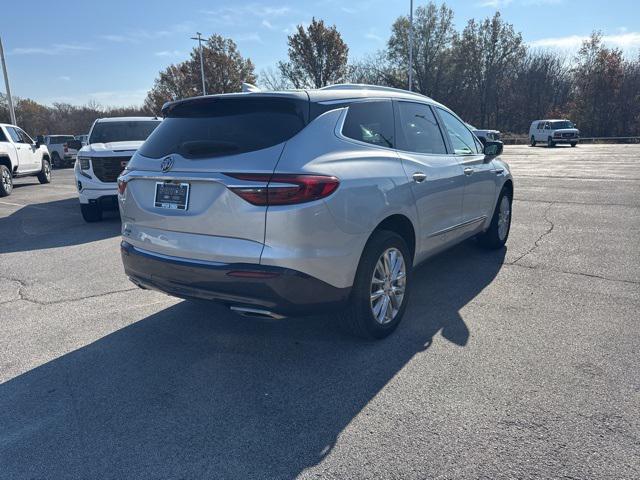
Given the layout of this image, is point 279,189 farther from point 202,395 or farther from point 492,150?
point 492,150

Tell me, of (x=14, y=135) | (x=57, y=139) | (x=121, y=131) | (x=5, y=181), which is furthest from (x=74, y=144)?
(x=57, y=139)

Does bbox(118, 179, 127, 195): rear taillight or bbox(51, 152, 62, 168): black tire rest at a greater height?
bbox(51, 152, 62, 168): black tire

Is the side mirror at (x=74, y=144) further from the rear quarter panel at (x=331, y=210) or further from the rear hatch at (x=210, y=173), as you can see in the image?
the rear quarter panel at (x=331, y=210)

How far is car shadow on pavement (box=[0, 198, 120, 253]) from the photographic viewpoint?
7.52 meters

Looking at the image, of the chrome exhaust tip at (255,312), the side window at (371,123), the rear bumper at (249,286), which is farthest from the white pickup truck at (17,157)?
the chrome exhaust tip at (255,312)

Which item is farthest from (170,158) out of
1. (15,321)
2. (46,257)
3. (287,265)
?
(46,257)

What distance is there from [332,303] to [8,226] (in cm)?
842

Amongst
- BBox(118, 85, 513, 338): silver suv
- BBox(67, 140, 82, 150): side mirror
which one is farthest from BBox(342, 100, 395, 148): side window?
BBox(67, 140, 82, 150): side mirror

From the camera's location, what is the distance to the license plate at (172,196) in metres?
3.21

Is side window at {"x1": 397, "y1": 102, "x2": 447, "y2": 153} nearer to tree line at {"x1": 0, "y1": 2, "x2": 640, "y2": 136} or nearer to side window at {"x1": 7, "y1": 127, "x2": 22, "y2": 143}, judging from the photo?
side window at {"x1": 7, "y1": 127, "x2": 22, "y2": 143}

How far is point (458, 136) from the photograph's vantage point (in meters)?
5.17

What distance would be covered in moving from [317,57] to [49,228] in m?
41.8

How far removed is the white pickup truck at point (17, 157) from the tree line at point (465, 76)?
109 feet

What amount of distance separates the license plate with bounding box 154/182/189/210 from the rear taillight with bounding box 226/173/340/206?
0.42 metres
